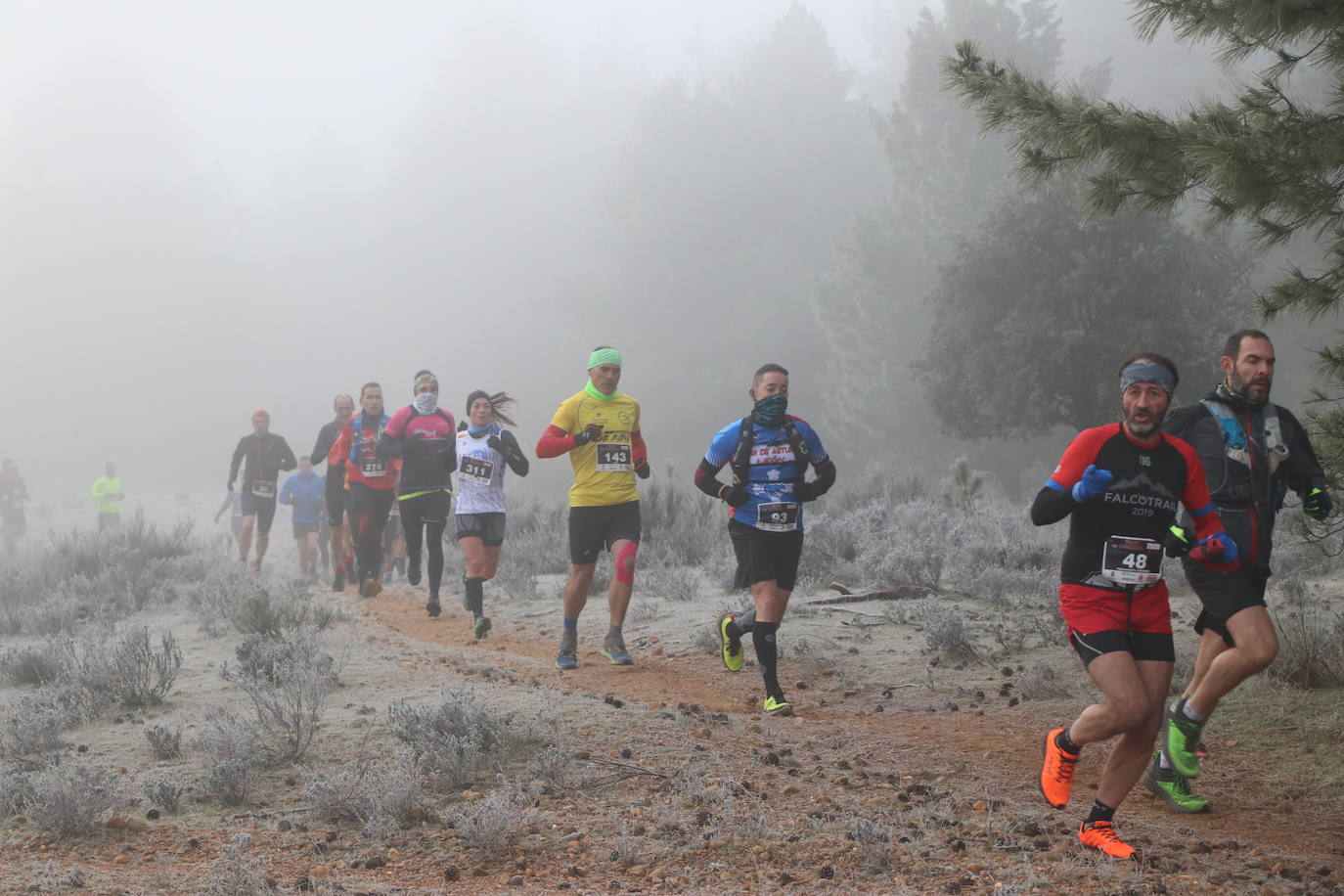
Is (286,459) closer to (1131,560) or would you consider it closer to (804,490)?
(804,490)

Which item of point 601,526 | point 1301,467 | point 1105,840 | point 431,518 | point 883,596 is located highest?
point 1301,467

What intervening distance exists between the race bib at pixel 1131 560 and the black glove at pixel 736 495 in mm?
2942

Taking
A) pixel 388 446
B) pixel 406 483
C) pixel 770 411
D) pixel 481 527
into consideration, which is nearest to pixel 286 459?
pixel 406 483

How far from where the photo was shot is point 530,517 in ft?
59.6

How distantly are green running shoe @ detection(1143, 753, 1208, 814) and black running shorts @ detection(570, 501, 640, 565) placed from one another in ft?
13.6

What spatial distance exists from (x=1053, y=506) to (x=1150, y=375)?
0.62m

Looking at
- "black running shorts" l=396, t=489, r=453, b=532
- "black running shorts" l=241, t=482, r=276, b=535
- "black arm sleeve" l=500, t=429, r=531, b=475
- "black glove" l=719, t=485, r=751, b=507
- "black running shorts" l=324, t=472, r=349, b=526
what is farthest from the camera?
"black running shorts" l=241, t=482, r=276, b=535

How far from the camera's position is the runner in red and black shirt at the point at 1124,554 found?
14.4 feet

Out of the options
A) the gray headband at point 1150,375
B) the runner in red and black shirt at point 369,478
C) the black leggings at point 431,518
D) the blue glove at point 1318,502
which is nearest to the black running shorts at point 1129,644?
the gray headband at point 1150,375

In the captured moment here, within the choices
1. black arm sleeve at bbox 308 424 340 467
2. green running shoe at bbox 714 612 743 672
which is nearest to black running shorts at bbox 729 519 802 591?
green running shoe at bbox 714 612 743 672

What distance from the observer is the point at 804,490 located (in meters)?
7.30

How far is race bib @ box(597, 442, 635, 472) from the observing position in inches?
336

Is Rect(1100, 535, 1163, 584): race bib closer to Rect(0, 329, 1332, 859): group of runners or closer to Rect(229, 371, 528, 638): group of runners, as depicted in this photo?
Rect(0, 329, 1332, 859): group of runners

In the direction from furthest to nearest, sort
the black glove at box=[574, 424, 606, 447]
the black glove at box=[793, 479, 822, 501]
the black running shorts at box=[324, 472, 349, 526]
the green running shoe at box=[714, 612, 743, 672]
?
the black running shorts at box=[324, 472, 349, 526]
the black glove at box=[574, 424, 606, 447]
the green running shoe at box=[714, 612, 743, 672]
the black glove at box=[793, 479, 822, 501]
